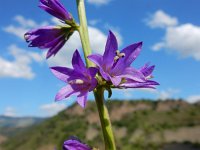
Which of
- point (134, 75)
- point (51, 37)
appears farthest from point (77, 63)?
point (51, 37)

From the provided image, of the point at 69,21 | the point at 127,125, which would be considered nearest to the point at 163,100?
the point at 127,125

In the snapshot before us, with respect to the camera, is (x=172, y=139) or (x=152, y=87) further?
(x=172, y=139)

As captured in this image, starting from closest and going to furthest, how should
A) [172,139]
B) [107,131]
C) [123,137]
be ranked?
[107,131]
[172,139]
[123,137]

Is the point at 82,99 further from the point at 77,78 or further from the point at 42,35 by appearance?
the point at 42,35

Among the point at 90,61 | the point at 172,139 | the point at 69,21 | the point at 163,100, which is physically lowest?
the point at 90,61

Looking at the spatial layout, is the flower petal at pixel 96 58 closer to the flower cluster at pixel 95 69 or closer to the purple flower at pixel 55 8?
the flower cluster at pixel 95 69

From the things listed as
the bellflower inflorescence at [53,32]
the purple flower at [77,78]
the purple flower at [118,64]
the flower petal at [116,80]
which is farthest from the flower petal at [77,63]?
the bellflower inflorescence at [53,32]

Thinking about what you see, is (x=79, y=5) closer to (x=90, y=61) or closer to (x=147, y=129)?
(x=90, y=61)
